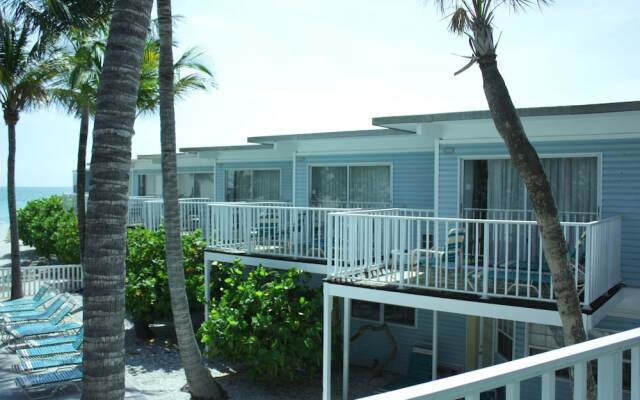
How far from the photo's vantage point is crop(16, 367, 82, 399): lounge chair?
977 cm

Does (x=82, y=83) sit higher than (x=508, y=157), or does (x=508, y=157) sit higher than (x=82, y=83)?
(x=82, y=83)

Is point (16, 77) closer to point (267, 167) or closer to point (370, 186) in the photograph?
point (267, 167)

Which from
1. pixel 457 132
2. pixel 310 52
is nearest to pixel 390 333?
pixel 457 132

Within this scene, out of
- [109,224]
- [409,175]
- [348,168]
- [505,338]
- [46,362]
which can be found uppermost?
[348,168]

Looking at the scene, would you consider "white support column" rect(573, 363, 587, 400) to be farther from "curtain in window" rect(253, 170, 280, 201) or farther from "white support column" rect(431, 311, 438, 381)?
"curtain in window" rect(253, 170, 280, 201)

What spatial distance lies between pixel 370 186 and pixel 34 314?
889 cm

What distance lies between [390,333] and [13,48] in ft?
40.5

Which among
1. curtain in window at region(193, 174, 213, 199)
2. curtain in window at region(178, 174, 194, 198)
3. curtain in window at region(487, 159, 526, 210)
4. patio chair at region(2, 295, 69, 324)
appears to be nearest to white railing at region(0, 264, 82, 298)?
patio chair at region(2, 295, 69, 324)

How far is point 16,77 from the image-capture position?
15.9m

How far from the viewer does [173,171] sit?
982cm

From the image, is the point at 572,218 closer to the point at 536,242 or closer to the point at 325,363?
the point at 536,242

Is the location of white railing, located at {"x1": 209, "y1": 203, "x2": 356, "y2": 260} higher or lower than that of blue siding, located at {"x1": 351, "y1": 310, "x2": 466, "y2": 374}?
higher

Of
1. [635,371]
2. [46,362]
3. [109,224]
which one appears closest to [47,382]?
[46,362]

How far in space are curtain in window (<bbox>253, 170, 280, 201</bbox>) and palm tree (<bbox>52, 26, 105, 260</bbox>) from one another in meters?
5.23
